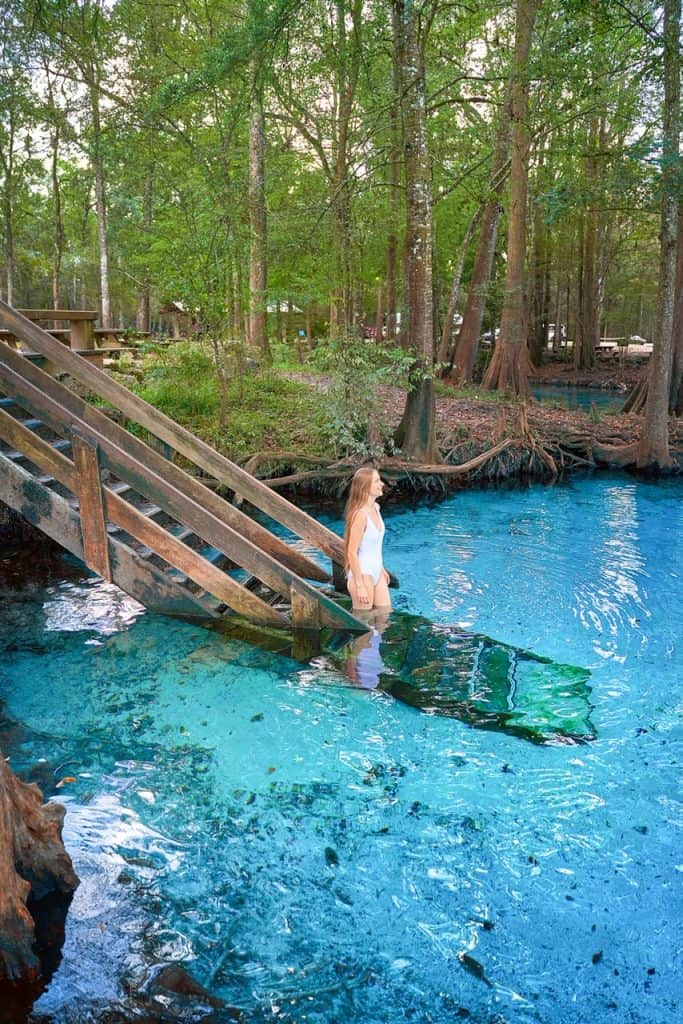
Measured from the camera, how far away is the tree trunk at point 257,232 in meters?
15.2

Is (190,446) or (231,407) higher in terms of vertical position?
(231,407)

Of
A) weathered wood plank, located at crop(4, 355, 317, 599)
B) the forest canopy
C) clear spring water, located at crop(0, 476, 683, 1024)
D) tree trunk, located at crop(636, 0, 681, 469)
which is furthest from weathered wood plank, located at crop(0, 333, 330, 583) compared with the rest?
tree trunk, located at crop(636, 0, 681, 469)

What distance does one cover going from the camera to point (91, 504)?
669 centimetres

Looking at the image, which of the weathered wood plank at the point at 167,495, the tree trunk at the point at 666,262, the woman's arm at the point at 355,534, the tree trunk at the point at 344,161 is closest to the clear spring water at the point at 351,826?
the weathered wood plank at the point at 167,495

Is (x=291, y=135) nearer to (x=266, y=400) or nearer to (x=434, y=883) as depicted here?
(x=266, y=400)

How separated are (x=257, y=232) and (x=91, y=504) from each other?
10.2 meters

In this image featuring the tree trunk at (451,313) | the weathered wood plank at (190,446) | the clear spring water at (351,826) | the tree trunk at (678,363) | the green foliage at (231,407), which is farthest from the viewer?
the tree trunk at (451,313)

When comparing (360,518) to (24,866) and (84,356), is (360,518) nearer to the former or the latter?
(24,866)

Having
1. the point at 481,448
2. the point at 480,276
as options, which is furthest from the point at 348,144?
the point at 481,448

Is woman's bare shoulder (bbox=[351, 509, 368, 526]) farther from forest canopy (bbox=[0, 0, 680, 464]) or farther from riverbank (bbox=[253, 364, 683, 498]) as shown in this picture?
riverbank (bbox=[253, 364, 683, 498])

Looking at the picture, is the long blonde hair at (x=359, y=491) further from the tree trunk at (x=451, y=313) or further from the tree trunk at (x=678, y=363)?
the tree trunk at (x=451, y=313)

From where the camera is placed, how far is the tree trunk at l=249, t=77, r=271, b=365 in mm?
15211

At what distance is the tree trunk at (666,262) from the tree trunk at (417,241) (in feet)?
13.2

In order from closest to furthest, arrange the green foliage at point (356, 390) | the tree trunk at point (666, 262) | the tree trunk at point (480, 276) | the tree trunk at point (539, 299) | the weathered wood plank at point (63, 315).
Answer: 1. the weathered wood plank at point (63, 315)
2. the tree trunk at point (666, 262)
3. the green foliage at point (356, 390)
4. the tree trunk at point (480, 276)
5. the tree trunk at point (539, 299)
